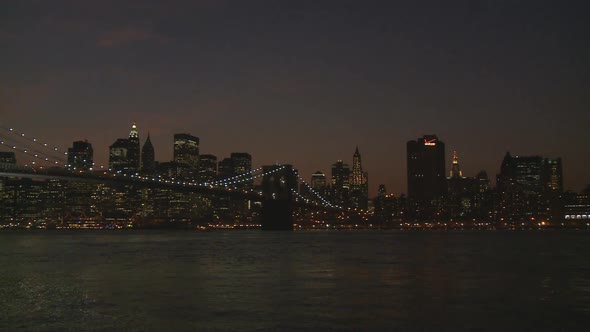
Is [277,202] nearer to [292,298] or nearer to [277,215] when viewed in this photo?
[277,215]

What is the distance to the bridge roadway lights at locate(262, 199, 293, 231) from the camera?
286 feet

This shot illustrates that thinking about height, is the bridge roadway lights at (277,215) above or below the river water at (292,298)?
above

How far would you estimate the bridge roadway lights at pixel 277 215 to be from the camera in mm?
87250

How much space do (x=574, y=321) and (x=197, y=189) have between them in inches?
2359

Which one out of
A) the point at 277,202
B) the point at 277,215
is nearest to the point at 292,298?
the point at 277,202

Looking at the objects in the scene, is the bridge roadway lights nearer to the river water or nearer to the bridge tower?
the bridge tower

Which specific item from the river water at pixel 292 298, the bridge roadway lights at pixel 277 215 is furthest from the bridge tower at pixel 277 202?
the river water at pixel 292 298

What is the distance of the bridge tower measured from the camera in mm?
87375

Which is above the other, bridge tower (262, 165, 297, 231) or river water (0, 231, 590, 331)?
bridge tower (262, 165, 297, 231)

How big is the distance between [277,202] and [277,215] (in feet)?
6.85

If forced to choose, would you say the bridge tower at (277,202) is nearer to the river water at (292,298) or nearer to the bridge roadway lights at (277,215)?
the bridge roadway lights at (277,215)

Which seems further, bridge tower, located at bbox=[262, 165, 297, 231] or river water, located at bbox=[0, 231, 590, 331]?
bridge tower, located at bbox=[262, 165, 297, 231]

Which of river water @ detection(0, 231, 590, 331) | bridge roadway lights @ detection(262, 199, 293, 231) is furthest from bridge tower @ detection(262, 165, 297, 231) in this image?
river water @ detection(0, 231, 590, 331)

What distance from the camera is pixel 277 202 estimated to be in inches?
3430
